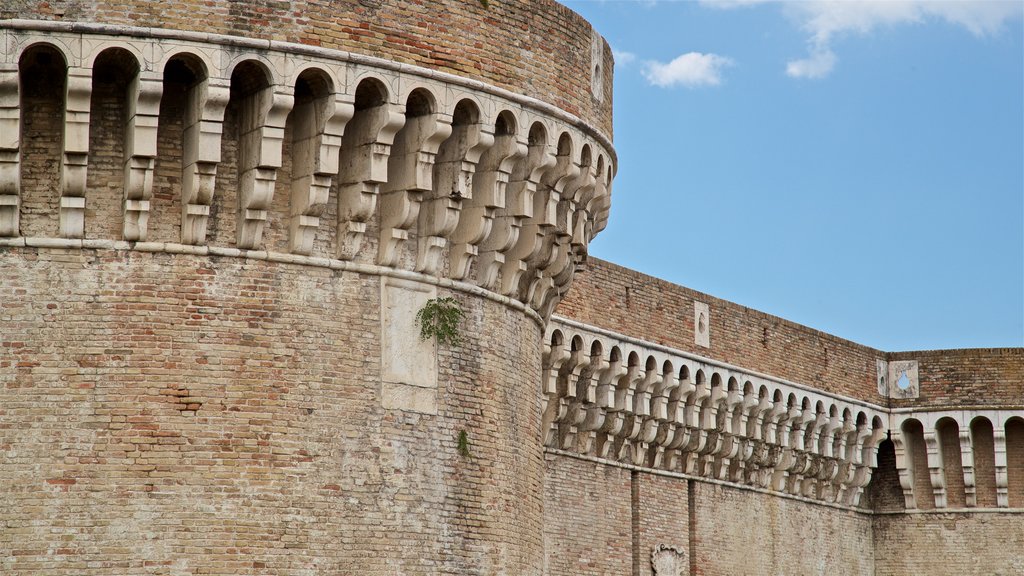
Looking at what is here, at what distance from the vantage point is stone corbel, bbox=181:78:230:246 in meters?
14.9

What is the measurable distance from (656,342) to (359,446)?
13.2 meters

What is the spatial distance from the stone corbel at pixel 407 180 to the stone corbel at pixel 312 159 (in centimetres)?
66

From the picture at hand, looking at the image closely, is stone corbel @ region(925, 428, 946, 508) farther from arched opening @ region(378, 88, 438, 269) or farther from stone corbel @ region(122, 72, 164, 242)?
stone corbel @ region(122, 72, 164, 242)

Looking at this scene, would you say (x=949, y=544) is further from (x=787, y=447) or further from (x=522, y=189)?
(x=522, y=189)

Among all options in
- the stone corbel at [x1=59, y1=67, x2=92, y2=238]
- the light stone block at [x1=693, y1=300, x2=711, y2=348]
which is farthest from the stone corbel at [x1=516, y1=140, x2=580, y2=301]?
the light stone block at [x1=693, y1=300, x2=711, y2=348]

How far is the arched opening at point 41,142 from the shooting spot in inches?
586

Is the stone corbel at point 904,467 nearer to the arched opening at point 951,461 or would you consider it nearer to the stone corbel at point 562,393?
the arched opening at point 951,461

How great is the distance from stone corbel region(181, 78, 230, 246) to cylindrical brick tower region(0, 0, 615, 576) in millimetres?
23

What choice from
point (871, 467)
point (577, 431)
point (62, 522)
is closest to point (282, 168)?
point (62, 522)

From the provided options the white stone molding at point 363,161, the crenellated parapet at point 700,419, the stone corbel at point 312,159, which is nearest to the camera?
the stone corbel at point 312,159

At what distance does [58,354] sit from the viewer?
1468 cm

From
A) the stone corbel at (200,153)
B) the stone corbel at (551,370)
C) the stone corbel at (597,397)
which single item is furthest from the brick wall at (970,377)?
the stone corbel at (200,153)

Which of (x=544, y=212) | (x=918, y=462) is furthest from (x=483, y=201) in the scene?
(x=918, y=462)

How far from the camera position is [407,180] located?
16.0m
